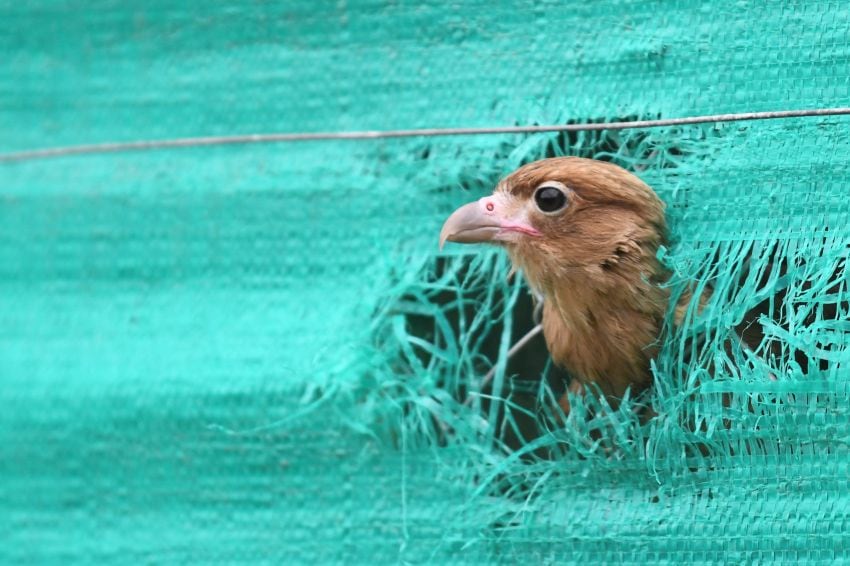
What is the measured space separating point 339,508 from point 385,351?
10.6 inches

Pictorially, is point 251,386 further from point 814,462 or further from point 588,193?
point 814,462

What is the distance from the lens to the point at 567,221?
170 cm

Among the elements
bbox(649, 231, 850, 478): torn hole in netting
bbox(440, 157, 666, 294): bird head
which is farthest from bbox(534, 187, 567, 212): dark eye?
bbox(649, 231, 850, 478): torn hole in netting

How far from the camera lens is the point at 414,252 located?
1.74m

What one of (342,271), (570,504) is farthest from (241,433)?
(570,504)

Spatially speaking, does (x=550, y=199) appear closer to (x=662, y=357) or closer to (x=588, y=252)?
(x=588, y=252)

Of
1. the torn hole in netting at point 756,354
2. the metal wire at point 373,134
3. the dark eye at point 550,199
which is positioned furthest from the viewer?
the dark eye at point 550,199

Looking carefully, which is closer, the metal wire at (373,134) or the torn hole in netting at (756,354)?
the torn hole in netting at (756,354)

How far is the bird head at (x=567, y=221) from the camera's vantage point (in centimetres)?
162

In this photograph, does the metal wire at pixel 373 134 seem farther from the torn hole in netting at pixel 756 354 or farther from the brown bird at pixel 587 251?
the torn hole in netting at pixel 756 354

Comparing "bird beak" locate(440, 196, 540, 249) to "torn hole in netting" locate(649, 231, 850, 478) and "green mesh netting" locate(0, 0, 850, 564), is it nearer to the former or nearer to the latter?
"green mesh netting" locate(0, 0, 850, 564)

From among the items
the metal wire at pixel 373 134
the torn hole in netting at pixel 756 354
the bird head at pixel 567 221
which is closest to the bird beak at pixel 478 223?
the bird head at pixel 567 221

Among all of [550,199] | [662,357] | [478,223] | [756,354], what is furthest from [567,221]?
[756,354]

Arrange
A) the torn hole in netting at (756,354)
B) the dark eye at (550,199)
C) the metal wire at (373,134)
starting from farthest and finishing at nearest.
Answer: the dark eye at (550,199), the metal wire at (373,134), the torn hole in netting at (756,354)
